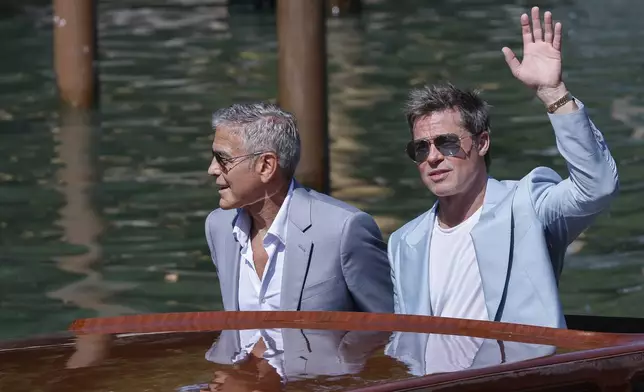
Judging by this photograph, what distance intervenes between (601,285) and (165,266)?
2624mm

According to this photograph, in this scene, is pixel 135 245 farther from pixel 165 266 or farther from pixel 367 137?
pixel 367 137

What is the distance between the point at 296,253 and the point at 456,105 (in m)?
0.70

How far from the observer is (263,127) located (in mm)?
4547

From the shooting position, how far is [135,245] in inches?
382

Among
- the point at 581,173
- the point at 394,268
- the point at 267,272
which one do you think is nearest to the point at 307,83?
the point at 267,272

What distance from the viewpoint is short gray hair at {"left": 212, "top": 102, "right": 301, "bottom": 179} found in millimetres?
4516

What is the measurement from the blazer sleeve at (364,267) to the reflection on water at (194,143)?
3692mm

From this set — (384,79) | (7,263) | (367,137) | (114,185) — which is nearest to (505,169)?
(367,137)

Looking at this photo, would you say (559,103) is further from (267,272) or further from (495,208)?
(267,272)

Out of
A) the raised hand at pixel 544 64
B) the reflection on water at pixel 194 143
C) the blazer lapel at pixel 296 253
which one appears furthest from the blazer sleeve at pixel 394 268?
the reflection on water at pixel 194 143

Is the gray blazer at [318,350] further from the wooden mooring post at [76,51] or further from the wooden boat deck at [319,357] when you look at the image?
the wooden mooring post at [76,51]

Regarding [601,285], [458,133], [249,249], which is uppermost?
[458,133]

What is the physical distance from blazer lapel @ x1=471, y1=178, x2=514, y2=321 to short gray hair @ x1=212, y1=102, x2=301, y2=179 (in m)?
0.73

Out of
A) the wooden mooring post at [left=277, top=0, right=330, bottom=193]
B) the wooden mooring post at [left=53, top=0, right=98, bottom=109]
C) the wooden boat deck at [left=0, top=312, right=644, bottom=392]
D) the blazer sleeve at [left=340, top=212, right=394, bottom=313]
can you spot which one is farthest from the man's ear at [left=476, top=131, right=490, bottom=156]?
the wooden mooring post at [left=53, top=0, right=98, bottom=109]
